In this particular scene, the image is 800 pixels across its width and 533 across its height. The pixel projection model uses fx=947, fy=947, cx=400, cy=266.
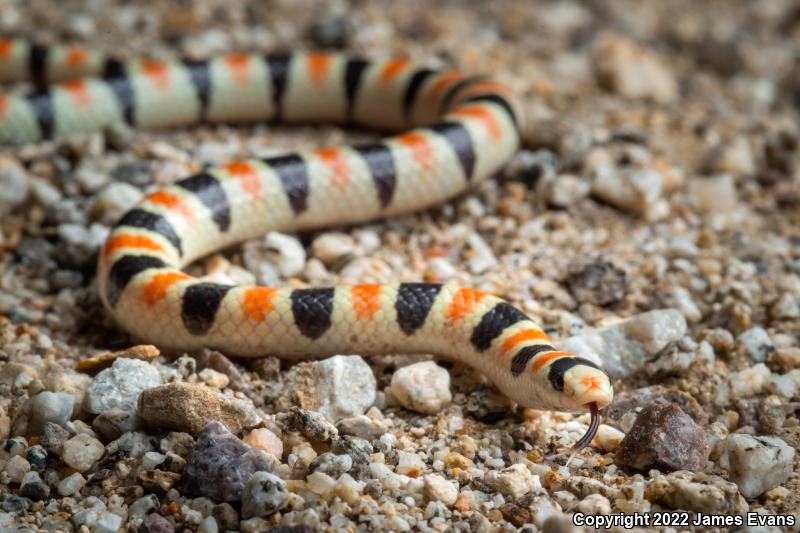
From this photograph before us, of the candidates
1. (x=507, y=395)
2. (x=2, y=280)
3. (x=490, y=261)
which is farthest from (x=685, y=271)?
(x=2, y=280)

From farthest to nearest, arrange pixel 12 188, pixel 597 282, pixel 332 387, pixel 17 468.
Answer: pixel 12 188
pixel 597 282
pixel 332 387
pixel 17 468

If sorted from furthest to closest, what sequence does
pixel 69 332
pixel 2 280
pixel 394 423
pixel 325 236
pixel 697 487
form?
pixel 325 236 < pixel 2 280 < pixel 69 332 < pixel 394 423 < pixel 697 487

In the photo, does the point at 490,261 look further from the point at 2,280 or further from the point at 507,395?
the point at 2,280

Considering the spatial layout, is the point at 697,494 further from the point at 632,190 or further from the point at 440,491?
the point at 632,190

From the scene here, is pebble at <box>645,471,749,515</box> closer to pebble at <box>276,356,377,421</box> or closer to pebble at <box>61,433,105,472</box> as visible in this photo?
pebble at <box>276,356,377,421</box>

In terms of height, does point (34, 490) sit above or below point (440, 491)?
below

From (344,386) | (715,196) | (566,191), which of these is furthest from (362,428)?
(715,196)

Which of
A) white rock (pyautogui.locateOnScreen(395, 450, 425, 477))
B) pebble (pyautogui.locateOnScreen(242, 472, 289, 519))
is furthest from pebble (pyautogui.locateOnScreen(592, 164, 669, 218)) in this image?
pebble (pyautogui.locateOnScreen(242, 472, 289, 519))
